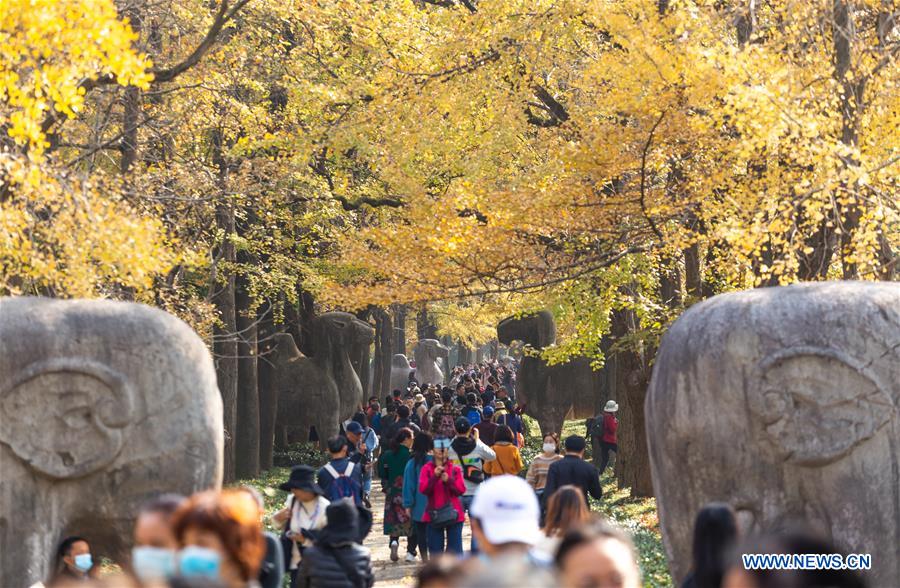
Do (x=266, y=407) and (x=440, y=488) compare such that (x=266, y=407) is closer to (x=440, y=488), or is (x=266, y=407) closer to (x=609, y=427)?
(x=609, y=427)

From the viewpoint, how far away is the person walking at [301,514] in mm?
10406

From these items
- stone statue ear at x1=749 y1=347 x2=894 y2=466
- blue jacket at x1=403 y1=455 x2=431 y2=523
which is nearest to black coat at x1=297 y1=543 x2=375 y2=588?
stone statue ear at x1=749 y1=347 x2=894 y2=466

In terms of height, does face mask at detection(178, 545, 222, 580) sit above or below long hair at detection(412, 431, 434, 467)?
below

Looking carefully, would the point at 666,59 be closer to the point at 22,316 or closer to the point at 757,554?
the point at 22,316

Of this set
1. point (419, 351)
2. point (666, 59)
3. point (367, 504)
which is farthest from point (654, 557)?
point (419, 351)

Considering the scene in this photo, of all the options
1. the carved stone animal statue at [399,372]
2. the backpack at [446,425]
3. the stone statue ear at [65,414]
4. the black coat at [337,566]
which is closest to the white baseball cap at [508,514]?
the black coat at [337,566]

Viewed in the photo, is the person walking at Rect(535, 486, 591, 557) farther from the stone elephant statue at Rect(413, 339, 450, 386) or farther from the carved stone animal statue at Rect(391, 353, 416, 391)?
the stone elephant statue at Rect(413, 339, 450, 386)

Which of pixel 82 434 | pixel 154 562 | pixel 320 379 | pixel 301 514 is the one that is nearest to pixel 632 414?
pixel 320 379

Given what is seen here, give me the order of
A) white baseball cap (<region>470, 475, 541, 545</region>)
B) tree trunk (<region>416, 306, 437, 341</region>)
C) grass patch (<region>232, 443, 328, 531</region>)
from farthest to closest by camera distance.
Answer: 1. tree trunk (<region>416, 306, 437, 341</region>)
2. grass patch (<region>232, 443, 328, 531</region>)
3. white baseball cap (<region>470, 475, 541, 545</region>)

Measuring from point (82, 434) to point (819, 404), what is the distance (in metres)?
4.64

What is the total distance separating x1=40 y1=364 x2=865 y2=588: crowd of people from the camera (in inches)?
156

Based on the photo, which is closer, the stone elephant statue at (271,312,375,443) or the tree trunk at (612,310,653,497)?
the tree trunk at (612,310,653,497)

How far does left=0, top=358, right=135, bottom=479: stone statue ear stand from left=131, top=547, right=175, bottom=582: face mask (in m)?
3.94

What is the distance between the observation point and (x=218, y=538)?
4.73 metres
